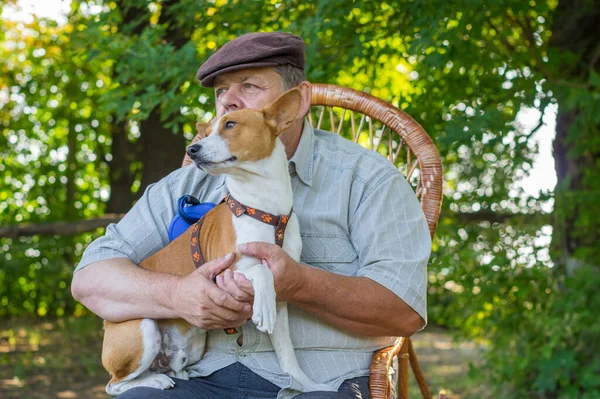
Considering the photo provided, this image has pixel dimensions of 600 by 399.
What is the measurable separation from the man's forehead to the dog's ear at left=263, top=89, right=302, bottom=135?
0.28 meters

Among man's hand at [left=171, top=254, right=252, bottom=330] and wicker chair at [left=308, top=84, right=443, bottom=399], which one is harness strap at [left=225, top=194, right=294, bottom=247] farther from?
wicker chair at [left=308, top=84, right=443, bottom=399]

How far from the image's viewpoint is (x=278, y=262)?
1957 millimetres

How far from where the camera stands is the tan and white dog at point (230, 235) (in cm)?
200

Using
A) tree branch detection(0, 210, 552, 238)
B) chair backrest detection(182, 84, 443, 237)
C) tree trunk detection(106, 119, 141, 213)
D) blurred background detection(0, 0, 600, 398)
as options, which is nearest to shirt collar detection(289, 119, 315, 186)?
chair backrest detection(182, 84, 443, 237)

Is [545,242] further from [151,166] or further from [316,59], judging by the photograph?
[151,166]

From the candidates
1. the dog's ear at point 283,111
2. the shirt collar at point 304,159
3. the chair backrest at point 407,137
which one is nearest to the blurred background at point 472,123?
the chair backrest at point 407,137

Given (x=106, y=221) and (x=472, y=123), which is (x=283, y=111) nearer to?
(x=472, y=123)

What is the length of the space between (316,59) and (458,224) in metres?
1.40

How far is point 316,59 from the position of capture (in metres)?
3.67

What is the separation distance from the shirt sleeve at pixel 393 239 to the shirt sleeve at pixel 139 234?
614mm

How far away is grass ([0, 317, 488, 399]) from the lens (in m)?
5.38

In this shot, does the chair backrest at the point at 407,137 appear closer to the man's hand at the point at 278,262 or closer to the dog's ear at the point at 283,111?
the dog's ear at the point at 283,111

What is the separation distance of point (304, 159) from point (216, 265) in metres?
0.57

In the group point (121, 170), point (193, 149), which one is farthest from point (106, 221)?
point (193, 149)
